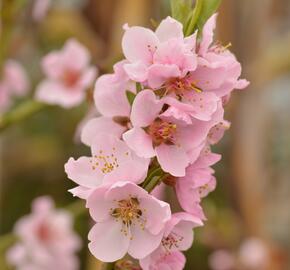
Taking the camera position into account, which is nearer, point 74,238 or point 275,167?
point 74,238

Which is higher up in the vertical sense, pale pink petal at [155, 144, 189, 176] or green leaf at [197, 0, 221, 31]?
green leaf at [197, 0, 221, 31]

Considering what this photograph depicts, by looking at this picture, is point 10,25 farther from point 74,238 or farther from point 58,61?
point 74,238

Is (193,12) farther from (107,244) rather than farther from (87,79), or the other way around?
(87,79)

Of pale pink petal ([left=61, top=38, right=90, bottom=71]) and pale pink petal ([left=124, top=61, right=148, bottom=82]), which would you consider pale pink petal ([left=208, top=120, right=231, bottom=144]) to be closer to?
pale pink petal ([left=124, top=61, right=148, bottom=82])

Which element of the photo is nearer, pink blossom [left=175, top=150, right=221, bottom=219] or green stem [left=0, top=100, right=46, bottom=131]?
pink blossom [left=175, top=150, right=221, bottom=219]

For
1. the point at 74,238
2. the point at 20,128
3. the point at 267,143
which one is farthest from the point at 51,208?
the point at 20,128

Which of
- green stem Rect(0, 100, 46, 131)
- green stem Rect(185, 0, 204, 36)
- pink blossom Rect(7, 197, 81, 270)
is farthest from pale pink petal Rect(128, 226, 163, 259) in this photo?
pink blossom Rect(7, 197, 81, 270)
